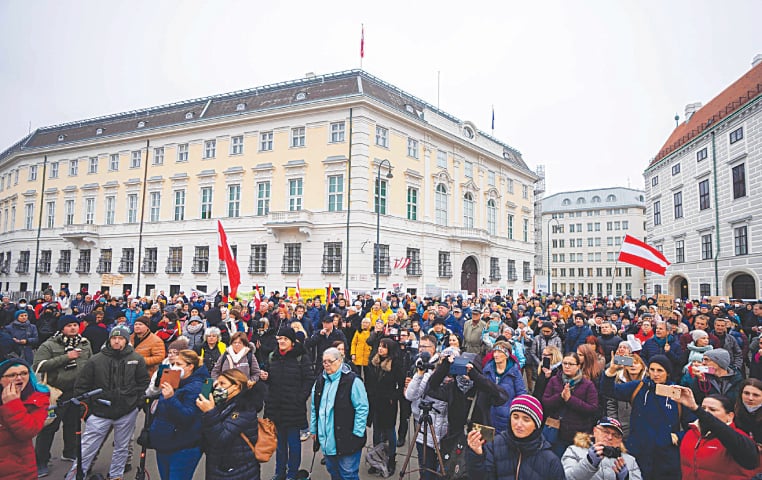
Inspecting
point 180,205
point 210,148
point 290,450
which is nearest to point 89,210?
point 180,205

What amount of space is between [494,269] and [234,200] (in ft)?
72.0

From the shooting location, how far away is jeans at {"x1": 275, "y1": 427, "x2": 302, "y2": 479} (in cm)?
610

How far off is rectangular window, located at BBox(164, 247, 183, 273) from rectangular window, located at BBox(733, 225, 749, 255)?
36.7 metres

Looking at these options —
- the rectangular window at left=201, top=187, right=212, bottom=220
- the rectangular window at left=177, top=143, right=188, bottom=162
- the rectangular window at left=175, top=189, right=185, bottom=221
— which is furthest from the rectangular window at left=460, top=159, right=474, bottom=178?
the rectangular window at left=175, top=189, right=185, bottom=221

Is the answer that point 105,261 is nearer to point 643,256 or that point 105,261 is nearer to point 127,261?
point 127,261

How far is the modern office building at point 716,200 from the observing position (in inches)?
1051

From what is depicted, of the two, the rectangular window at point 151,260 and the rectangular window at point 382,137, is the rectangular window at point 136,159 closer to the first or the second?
the rectangular window at point 151,260

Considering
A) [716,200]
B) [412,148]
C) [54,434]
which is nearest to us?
[54,434]

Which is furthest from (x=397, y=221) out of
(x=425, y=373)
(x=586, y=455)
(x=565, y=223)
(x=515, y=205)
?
(x=565, y=223)

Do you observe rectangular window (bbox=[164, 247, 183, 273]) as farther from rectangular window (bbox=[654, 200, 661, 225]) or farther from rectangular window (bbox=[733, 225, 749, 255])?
rectangular window (bbox=[654, 200, 661, 225])

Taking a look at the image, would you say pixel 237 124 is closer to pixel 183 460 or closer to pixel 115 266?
pixel 115 266

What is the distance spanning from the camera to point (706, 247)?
31.5m

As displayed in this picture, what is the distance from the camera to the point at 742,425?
13.9ft

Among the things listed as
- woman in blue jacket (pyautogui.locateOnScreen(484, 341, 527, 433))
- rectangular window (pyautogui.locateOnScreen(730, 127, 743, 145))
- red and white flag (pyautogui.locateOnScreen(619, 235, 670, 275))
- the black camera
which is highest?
rectangular window (pyautogui.locateOnScreen(730, 127, 743, 145))
